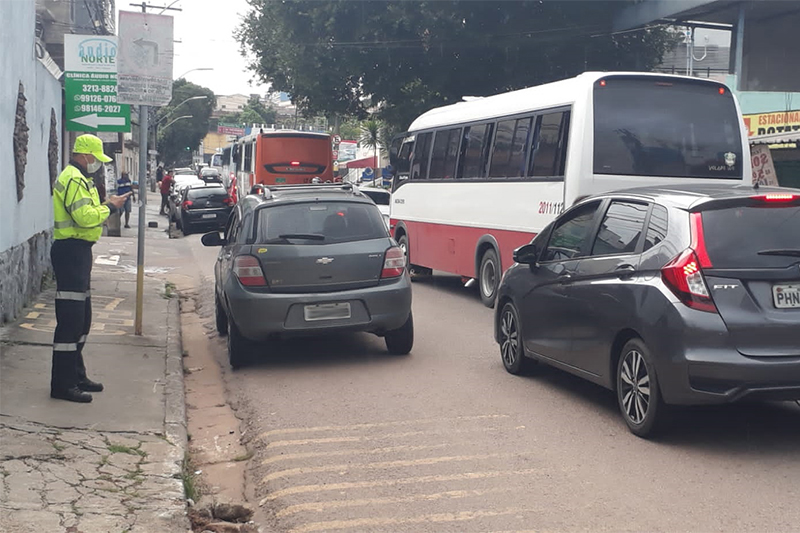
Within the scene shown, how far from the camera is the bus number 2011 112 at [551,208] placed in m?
11.4

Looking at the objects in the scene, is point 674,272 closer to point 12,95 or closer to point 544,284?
point 544,284

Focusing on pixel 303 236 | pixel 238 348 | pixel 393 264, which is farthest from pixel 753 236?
pixel 238 348

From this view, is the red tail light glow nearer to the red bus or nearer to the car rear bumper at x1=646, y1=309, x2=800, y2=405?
the car rear bumper at x1=646, y1=309, x2=800, y2=405

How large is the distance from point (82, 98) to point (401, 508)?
12.5m

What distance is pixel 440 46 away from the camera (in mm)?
25734

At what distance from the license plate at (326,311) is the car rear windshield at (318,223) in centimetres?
63

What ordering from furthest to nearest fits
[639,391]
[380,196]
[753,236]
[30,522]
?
[380,196] < [639,391] < [753,236] < [30,522]

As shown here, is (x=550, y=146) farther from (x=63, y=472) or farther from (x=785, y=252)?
(x=63, y=472)

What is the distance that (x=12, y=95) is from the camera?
10.4m

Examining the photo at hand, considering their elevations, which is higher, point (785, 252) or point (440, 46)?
point (440, 46)

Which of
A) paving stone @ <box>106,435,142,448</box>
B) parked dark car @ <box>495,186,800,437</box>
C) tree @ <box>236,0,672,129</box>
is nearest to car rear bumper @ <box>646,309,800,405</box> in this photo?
parked dark car @ <box>495,186,800,437</box>

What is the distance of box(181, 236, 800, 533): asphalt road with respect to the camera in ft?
16.6

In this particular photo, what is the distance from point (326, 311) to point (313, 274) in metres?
0.36

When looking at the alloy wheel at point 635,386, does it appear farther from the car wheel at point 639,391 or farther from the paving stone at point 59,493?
the paving stone at point 59,493
